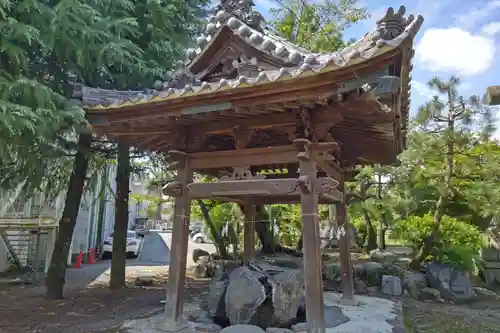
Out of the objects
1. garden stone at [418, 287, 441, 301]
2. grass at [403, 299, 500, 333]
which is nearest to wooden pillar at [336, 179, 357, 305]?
grass at [403, 299, 500, 333]

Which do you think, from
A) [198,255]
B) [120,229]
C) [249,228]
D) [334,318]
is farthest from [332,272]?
[334,318]

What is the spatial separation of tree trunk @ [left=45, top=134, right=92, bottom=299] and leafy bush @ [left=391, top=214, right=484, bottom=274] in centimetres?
934

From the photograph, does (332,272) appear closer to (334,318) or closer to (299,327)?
(334,318)

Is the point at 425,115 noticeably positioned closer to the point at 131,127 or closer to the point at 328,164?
the point at 328,164

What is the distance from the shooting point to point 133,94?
A: 603 cm

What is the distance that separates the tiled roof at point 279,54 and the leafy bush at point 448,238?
28.5ft

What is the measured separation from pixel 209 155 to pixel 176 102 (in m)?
1.03

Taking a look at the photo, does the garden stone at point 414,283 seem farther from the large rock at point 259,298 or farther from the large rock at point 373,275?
the large rock at point 259,298

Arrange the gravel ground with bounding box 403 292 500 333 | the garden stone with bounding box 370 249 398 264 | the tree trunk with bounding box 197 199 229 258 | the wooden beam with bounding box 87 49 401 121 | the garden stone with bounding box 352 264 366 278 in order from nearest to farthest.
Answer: the wooden beam with bounding box 87 49 401 121
the gravel ground with bounding box 403 292 500 333
the garden stone with bounding box 352 264 366 278
the tree trunk with bounding box 197 199 229 258
the garden stone with bounding box 370 249 398 264

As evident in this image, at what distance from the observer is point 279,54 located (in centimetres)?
540

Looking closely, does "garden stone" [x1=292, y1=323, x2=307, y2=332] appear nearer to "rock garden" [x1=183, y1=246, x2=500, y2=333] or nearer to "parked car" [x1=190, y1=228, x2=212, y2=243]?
"rock garden" [x1=183, y1=246, x2=500, y2=333]

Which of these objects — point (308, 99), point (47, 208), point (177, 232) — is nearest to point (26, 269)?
point (47, 208)

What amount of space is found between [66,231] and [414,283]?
893cm

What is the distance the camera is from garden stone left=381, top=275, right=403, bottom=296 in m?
10.8
